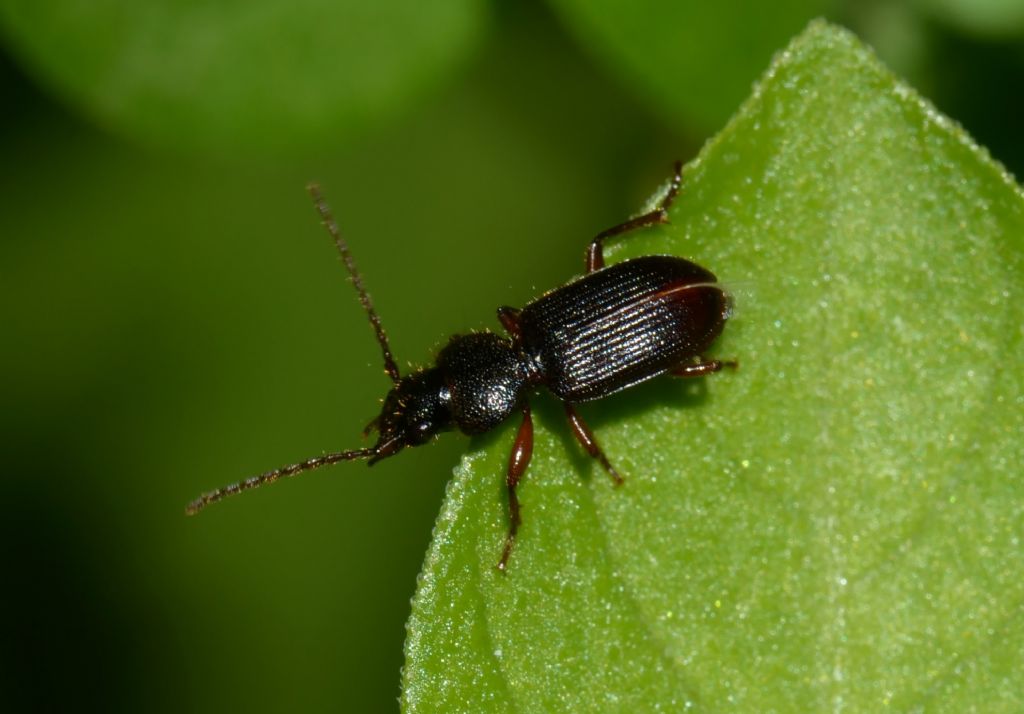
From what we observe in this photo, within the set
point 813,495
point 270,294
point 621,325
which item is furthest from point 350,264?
point 270,294

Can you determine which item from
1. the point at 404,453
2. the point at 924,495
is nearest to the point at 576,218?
the point at 404,453

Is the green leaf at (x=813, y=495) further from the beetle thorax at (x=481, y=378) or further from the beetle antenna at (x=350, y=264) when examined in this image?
the beetle antenna at (x=350, y=264)

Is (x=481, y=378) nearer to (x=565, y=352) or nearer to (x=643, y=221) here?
(x=565, y=352)

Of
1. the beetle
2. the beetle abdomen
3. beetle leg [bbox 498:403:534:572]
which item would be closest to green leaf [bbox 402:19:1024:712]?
beetle leg [bbox 498:403:534:572]

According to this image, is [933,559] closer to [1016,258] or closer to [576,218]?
[1016,258]

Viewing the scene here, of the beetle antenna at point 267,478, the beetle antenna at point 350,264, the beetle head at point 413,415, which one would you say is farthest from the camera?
the beetle head at point 413,415

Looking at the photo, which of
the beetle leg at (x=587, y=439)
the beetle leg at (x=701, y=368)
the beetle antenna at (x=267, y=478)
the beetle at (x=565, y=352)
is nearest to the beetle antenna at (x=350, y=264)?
the beetle at (x=565, y=352)

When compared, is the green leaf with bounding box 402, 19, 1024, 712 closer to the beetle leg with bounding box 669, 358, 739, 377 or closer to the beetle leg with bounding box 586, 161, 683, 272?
the beetle leg with bounding box 586, 161, 683, 272
